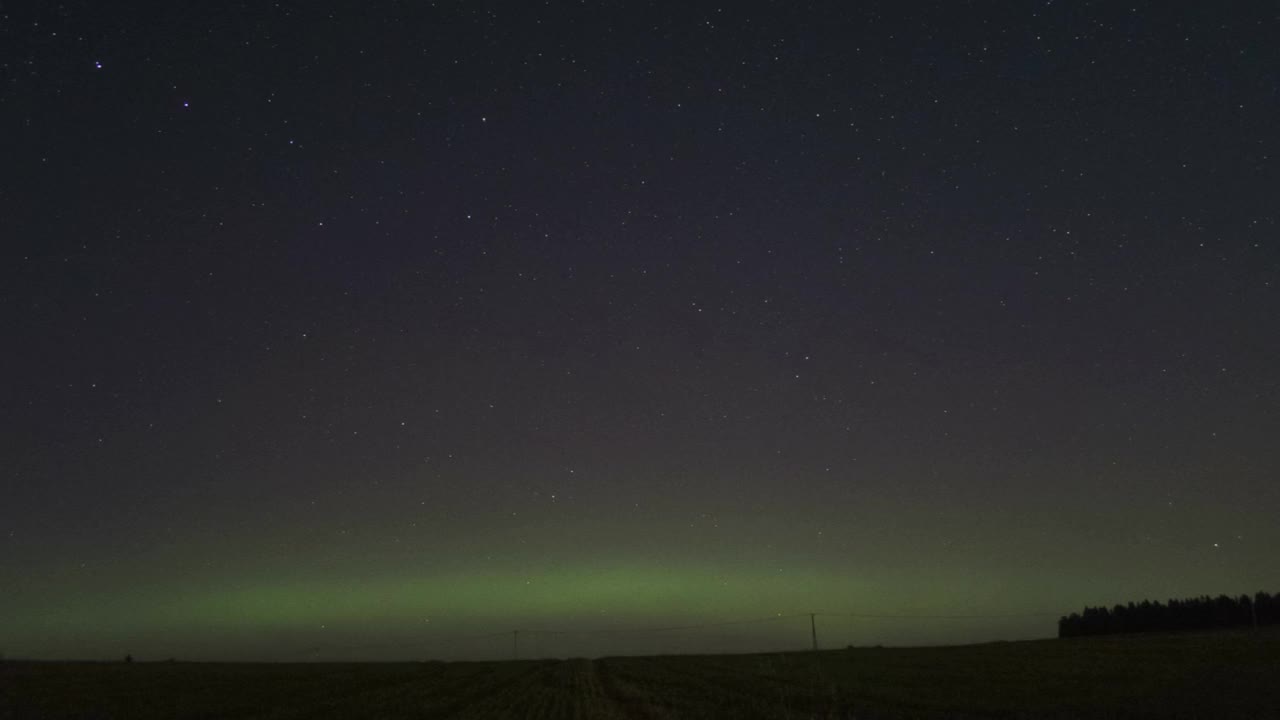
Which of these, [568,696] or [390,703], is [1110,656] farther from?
[390,703]

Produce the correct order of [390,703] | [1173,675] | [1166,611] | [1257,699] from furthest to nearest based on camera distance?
1. [1166,611]
2. [1173,675]
3. [390,703]
4. [1257,699]

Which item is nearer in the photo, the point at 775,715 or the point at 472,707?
the point at 775,715

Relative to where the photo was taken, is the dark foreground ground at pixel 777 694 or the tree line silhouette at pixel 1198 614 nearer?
the dark foreground ground at pixel 777 694

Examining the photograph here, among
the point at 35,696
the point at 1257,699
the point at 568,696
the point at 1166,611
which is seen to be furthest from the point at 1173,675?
the point at 1166,611

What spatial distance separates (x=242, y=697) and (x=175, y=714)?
28.5ft

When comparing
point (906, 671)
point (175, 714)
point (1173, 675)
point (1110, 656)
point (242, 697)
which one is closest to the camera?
point (175, 714)

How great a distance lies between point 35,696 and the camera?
146 ft

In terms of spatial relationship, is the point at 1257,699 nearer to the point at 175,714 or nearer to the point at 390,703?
the point at 390,703

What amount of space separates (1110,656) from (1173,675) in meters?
16.4

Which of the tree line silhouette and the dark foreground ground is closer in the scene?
the dark foreground ground

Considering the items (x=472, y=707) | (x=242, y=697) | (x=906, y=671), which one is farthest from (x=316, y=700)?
(x=906, y=671)

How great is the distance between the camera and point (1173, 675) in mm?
38438

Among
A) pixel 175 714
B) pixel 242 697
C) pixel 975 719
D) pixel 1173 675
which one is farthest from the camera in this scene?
pixel 242 697

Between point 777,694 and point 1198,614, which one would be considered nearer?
point 777,694
